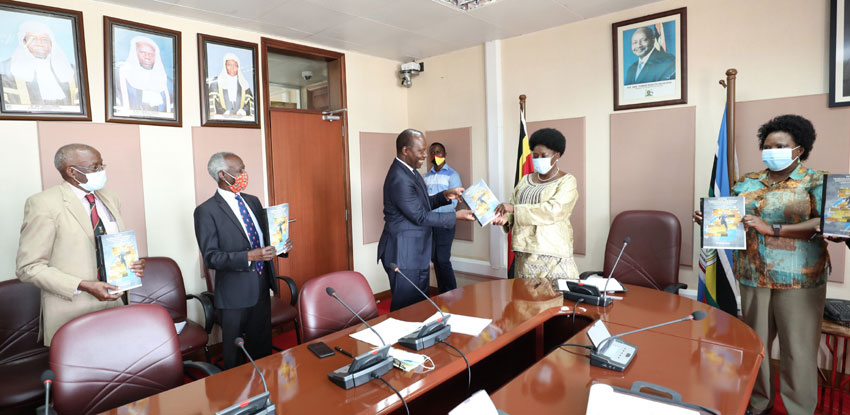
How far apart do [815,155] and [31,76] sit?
206 inches

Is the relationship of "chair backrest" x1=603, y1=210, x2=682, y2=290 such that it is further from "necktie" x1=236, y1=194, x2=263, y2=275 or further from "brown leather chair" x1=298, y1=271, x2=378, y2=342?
"necktie" x1=236, y1=194, x2=263, y2=275

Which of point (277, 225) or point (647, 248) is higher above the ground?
point (277, 225)

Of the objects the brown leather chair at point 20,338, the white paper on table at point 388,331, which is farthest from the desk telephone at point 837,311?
the brown leather chair at point 20,338

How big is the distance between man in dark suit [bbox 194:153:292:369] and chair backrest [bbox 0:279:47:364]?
1.25 metres

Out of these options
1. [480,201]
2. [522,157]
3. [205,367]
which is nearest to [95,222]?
[205,367]

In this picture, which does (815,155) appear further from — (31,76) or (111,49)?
(31,76)

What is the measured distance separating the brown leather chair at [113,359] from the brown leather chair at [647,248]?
8.66ft

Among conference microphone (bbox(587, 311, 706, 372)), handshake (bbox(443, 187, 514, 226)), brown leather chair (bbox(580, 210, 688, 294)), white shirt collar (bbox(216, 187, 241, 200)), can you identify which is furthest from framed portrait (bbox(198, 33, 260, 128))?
conference microphone (bbox(587, 311, 706, 372))

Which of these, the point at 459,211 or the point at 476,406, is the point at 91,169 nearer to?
the point at 459,211

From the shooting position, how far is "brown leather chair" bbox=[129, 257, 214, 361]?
10.3ft

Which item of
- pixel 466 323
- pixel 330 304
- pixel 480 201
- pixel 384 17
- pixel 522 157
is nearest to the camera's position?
pixel 466 323

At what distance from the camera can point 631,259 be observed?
3453 mm

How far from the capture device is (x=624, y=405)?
125cm

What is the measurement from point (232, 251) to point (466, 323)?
1420mm
